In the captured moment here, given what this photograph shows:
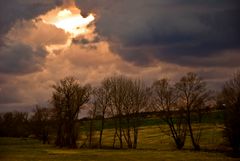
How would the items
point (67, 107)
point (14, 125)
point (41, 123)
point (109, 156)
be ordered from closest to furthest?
point (109, 156) → point (67, 107) → point (41, 123) → point (14, 125)

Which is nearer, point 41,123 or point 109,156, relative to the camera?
point 109,156

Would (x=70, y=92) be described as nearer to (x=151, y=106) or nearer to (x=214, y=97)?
(x=151, y=106)

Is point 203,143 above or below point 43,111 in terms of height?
below

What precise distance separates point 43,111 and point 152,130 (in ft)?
131

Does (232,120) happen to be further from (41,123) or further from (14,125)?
(14,125)

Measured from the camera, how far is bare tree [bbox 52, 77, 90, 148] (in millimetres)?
107875

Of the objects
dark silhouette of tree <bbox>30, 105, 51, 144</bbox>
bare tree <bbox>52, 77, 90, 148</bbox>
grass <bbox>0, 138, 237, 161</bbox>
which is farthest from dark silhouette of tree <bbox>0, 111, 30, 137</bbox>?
grass <bbox>0, 138, 237, 161</bbox>

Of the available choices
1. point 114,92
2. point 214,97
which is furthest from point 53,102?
point 214,97

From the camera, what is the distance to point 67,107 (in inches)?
4341

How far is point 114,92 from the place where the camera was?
359 feet

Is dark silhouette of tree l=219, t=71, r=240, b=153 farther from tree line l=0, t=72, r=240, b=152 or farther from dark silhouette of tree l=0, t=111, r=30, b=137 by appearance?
dark silhouette of tree l=0, t=111, r=30, b=137

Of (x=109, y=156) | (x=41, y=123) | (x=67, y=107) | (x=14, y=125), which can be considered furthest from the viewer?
(x=14, y=125)

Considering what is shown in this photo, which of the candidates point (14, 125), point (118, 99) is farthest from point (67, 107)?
point (14, 125)

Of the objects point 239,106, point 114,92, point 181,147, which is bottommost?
point 181,147
